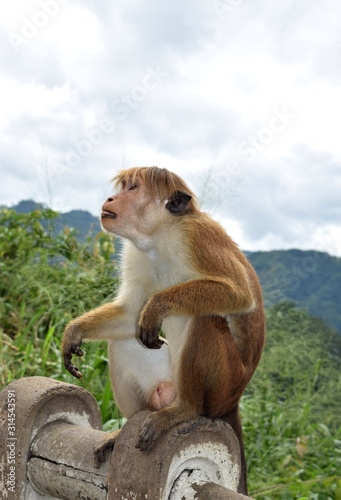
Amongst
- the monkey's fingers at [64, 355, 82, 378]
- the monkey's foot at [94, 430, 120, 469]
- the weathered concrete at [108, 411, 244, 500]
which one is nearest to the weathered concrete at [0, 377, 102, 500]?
the monkey's fingers at [64, 355, 82, 378]

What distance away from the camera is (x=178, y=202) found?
276 cm

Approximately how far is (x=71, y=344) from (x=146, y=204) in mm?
767

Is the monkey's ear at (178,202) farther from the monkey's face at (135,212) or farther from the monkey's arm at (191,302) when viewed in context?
the monkey's arm at (191,302)

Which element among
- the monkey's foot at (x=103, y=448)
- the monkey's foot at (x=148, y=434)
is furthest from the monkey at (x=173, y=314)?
the monkey's foot at (x=103, y=448)

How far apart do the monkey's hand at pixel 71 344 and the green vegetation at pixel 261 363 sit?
1.60 m

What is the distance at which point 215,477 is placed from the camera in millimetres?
2631

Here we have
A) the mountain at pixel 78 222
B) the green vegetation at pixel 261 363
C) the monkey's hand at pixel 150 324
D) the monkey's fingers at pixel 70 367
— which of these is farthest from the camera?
the mountain at pixel 78 222

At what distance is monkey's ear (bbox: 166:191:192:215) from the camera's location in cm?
275

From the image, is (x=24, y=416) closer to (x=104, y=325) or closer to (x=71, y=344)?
(x=71, y=344)

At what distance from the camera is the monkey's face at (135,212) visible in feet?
9.00

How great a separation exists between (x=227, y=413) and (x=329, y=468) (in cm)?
306

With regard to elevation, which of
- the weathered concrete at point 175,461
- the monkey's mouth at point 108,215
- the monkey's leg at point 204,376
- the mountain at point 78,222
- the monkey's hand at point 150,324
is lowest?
the weathered concrete at point 175,461

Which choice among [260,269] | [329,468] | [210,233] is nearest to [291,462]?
[329,468]

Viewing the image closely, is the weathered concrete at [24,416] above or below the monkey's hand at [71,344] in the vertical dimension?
below
